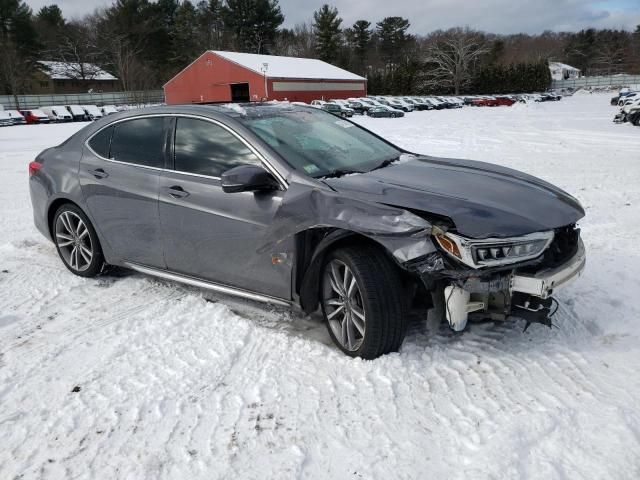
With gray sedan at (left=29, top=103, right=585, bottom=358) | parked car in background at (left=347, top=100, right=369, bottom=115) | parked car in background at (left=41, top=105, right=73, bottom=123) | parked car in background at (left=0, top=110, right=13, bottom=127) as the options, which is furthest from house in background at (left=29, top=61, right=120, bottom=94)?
gray sedan at (left=29, top=103, right=585, bottom=358)

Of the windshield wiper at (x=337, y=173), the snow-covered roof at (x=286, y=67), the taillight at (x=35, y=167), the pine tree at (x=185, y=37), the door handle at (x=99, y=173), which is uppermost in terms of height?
the pine tree at (x=185, y=37)

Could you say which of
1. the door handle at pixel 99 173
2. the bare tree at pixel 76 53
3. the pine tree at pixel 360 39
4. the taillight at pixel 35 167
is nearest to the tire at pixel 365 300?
the door handle at pixel 99 173

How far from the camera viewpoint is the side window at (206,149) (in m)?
3.78

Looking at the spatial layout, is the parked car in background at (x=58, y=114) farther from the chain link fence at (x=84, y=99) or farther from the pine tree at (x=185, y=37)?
the pine tree at (x=185, y=37)

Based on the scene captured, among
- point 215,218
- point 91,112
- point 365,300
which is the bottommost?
point 91,112

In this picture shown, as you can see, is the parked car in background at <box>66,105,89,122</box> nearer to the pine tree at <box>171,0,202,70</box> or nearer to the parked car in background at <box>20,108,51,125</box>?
the parked car in background at <box>20,108,51,125</box>

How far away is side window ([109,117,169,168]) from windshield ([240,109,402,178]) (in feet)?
2.64

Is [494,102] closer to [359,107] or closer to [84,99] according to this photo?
[359,107]

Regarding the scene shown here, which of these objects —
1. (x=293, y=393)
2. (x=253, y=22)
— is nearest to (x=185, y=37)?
(x=253, y=22)

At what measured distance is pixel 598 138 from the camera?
15805 mm

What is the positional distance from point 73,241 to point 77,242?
8 cm

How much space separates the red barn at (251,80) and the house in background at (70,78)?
2553 cm

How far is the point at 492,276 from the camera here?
2.95 meters

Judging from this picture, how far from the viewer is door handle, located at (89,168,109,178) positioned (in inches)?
179
